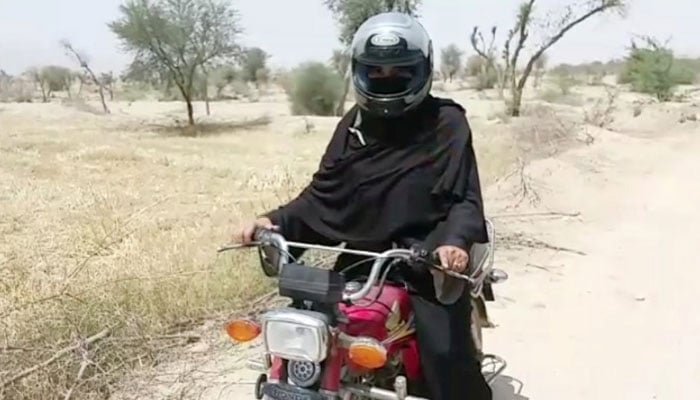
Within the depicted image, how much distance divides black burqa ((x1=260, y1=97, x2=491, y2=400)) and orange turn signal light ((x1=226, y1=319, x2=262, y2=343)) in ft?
2.12

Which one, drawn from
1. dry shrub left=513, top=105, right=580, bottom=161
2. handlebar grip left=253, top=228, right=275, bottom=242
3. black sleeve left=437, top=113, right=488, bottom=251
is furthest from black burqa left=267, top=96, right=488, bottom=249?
dry shrub left=513, top=105, right=580, bottom=161

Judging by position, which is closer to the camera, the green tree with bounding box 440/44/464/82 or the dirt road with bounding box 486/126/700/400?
the dirt road with bounding box 486/126/700/400

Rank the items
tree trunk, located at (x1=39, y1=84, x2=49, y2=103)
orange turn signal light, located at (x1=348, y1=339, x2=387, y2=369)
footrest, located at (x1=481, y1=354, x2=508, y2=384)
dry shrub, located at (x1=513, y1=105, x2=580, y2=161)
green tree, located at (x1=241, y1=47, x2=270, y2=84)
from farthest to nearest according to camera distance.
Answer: green tree, located at (x1=241, y1=47, x2=270, y2=84), tree trunk, located at (x1=39, y1=84, x2=49, y2=103), dry shrub, located at (x1=513, y1=105, x2=580, y2=161), footrest, located at (x1=481, y1=354, x2=508, y2=384), orange turn signal light, located at (x1=348, y1=339, x2=387, y2=369)

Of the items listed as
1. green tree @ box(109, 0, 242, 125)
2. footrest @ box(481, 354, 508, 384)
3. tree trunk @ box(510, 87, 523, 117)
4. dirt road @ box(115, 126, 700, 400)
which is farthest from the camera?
green tree @ box(109, 0, 242, 125)

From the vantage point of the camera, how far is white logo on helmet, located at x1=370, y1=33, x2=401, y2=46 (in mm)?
3135

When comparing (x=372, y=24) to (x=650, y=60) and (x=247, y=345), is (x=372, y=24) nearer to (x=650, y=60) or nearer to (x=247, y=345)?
(x=247, y=345)

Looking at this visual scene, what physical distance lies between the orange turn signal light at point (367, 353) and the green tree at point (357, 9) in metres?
27.1

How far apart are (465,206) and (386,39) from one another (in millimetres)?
686

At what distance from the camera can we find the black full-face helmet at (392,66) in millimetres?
3145

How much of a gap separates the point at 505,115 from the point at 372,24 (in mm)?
23616

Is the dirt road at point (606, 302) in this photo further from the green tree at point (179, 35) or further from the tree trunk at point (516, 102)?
the green tree at point (179, 35)

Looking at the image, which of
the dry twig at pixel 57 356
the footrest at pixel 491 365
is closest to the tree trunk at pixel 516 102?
the footrest at pixel 491 365

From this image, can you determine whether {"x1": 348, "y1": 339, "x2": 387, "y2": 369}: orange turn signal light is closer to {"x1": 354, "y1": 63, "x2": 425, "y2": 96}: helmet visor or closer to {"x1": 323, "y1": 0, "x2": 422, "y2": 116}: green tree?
{"x1": 354, "y1": 63, "x2": 425, "y2": 96}: helmet visor

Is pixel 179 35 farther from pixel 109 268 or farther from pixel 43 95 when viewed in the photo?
pixel 109 268
